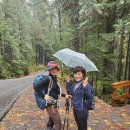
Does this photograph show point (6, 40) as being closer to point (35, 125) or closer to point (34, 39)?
point (34, 39)

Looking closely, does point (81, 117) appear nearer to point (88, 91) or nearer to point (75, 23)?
point (88, 91)

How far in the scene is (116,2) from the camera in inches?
529

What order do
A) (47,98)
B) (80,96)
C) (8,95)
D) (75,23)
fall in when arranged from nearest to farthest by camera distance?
(80,96) → (47,98) → (8,95) → (75,23)

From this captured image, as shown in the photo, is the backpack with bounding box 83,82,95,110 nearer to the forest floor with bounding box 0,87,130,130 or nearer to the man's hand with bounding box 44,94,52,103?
the man's hand with bounding box 44,94,52,103

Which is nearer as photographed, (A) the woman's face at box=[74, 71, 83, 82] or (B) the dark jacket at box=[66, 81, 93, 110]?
(B) the dark jacket at box=[66, 81, 93, 110]

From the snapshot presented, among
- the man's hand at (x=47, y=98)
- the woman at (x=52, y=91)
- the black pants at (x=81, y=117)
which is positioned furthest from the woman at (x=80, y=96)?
the man's hand at (x=47, y=98)

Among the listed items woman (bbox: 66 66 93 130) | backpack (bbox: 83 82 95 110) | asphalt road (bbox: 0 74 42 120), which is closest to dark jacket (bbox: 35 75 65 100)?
woman (bbox: 66 66 93 130)

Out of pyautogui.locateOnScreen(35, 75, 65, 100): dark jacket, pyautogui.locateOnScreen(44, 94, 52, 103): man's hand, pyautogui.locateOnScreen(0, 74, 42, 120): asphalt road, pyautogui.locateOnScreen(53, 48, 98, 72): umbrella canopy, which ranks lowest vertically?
pyautogui.locateOnScreen(0, 74, 42, 120): asphalt road

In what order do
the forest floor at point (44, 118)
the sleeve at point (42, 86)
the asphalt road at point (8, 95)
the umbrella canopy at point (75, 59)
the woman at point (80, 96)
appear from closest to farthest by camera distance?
1. the woman at point (80, 96)
2. the sleeve at point (42, 86)
3. the umbrella canopy at point (75, 59)
4. the forest floor at point (44, 118)
5. the asphalt road at point (8, 95)

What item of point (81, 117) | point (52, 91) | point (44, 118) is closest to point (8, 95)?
point (44, 118)

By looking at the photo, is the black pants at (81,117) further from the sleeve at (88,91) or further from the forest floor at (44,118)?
the forest floor at (44,118)

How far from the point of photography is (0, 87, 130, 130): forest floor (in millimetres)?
8281

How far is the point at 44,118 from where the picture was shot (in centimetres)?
911

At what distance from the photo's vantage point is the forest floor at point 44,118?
27.2ft
